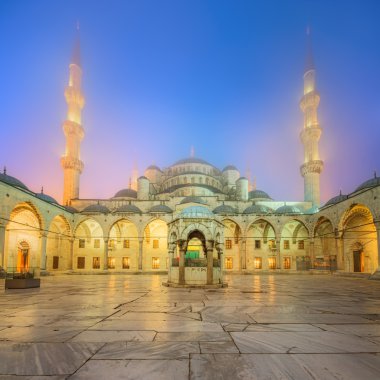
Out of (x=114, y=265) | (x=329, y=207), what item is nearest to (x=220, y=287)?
(x=329, y=207)

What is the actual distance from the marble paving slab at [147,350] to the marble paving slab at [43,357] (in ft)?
0.59

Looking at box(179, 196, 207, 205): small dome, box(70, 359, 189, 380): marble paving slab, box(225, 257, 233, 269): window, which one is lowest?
box(225, 257, 233, 269): window

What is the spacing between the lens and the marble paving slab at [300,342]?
3.66 metres

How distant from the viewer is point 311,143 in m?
38.4

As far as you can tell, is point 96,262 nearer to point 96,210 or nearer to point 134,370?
point 96,210

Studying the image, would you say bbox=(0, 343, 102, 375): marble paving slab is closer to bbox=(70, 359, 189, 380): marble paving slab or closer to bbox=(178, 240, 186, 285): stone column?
bbox=(70, 359, 189, 380): marble paving slab

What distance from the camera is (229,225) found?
3606 centimetres

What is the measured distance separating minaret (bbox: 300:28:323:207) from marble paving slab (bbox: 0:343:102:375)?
124 feet

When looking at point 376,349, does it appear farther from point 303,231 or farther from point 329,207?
point 303,231

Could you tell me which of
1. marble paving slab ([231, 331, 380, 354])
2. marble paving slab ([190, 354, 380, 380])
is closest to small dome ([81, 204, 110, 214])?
marble paving slab ([231, 331, 380, 354])

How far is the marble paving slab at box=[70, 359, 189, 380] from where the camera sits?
2.81 meters

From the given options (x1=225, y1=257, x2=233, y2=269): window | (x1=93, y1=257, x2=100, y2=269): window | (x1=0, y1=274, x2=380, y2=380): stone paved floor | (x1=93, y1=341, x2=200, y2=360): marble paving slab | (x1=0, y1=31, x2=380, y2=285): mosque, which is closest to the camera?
(x1=0, y1=274, x2=380, y2=380): stone paved floor

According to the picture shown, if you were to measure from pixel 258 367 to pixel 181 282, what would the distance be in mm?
9785

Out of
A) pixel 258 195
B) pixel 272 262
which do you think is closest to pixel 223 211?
pixel 272 262
